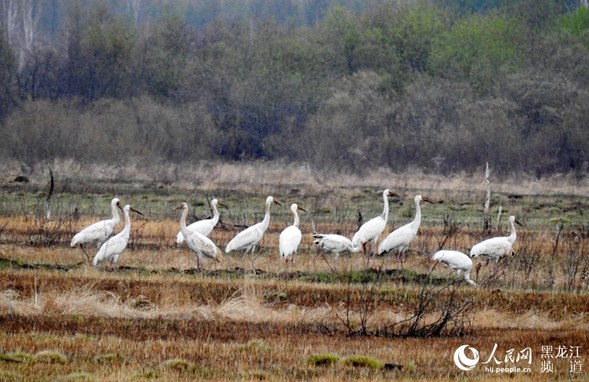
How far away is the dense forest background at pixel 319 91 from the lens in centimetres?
5150

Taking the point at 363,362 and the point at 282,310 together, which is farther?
the point at 282,310

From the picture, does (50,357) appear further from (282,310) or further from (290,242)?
(290,242)

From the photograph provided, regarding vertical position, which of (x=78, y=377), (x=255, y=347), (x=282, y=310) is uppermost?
(x=78, y=377)

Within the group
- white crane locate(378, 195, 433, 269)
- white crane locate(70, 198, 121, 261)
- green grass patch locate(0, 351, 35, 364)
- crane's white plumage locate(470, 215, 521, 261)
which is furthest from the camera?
white crane locate(378, 195, 433, 269)

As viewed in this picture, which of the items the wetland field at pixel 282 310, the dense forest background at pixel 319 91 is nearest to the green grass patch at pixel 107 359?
the wetland field at pixel 282 310

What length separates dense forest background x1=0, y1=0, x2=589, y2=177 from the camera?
2028 inches

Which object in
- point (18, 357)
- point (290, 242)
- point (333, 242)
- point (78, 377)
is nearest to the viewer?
point (78, 377)

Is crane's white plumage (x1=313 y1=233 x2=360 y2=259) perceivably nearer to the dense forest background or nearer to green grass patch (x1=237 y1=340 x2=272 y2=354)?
green grass patch (x1=237 y1=340 x2=272 y2=354)

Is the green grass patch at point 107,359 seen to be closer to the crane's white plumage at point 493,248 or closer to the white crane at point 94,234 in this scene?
the white crane at point 94,234

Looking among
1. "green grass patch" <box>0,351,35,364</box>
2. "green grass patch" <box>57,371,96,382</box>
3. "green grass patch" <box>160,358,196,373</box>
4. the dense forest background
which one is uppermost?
the dense forest background

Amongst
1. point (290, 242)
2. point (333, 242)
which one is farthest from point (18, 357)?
point (333, 242)

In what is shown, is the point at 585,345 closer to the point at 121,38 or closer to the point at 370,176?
the point at 370,176

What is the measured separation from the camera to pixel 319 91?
6334 cm

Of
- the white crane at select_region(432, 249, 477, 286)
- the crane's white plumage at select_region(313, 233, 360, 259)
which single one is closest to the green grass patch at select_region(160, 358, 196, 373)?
the white crane at select_region(432, 249, 477, 286)
